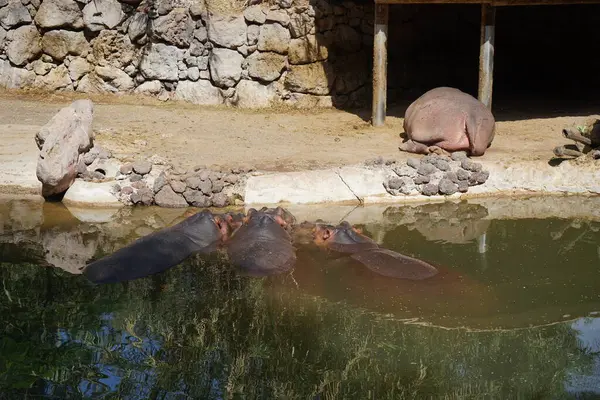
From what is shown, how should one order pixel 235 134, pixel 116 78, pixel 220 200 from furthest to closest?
pixel 116 78, pixel 235 134, pixel 220 200

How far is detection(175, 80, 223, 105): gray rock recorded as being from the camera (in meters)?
12.2

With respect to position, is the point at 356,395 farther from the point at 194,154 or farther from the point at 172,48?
the point at 172,48

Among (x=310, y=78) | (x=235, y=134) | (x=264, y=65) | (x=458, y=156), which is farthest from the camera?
(x=310, y=78)

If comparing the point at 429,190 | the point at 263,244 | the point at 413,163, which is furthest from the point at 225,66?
the point at 263,244

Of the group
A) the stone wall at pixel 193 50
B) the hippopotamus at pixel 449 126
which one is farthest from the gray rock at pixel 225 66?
the hippopotamus at pixel 449 126

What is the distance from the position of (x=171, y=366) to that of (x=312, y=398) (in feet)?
2.97

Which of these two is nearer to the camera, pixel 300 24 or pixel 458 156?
pixel 458 156

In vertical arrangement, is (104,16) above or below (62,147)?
above

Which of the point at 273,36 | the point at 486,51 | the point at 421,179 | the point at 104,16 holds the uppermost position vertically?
the point at 104,16

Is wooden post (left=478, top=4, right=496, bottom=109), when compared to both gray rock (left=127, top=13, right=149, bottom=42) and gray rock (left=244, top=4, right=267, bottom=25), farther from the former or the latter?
gray rock (left=127, top=13, right=149, bottom=42)

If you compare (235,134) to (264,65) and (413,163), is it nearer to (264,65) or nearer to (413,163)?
(264,65)

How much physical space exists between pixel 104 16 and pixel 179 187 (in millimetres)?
4835

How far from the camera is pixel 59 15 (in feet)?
40.7

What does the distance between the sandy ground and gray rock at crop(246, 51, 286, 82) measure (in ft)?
1.73
